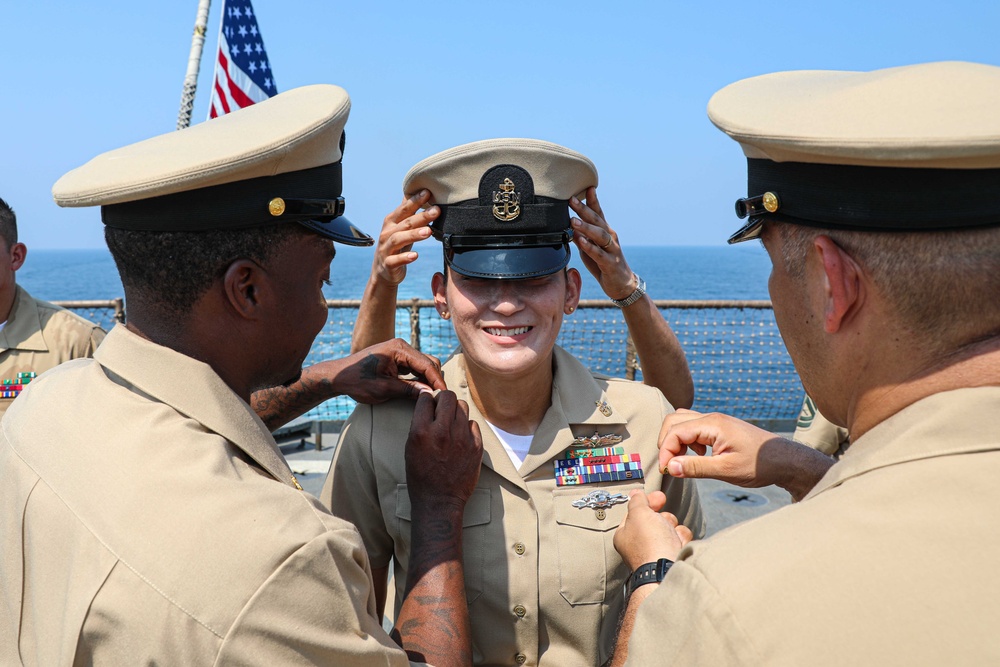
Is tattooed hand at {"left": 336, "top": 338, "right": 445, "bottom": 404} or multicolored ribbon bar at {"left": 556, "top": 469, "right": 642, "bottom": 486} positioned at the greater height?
tattooed hand at {"left": 336, "top": 338, "right": 445, "bottom": 404}

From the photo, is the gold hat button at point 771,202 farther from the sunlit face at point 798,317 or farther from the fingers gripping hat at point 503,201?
the fingers gripping hat at point 503,201

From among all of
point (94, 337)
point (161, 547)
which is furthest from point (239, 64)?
point (161, 547)

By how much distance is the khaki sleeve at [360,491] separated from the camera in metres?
2.71

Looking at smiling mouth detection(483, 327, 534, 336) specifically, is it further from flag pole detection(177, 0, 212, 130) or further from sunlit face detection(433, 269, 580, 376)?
flag pole detection(177, 0, 212, 130)

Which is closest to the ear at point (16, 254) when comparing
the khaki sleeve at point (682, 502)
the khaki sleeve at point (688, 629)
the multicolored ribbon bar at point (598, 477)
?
the multicolored ribbon bar at point (598, 477)

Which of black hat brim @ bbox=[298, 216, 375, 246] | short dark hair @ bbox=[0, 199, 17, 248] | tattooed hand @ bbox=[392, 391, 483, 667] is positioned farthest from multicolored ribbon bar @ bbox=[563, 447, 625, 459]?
short dark hair @ bbox=[0, 199, 17, 248]

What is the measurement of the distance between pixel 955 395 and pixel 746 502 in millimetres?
5023

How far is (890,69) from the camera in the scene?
5.10ft

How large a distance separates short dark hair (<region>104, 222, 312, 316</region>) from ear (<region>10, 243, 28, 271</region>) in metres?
3.94

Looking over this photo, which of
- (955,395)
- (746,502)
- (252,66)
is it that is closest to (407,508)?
(955,395)

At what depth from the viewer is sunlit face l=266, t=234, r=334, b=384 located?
1.94m

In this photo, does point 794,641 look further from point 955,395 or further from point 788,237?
point 788,237

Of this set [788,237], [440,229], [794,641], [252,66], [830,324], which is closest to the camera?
[794,641]

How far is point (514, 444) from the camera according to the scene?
9.32ft
